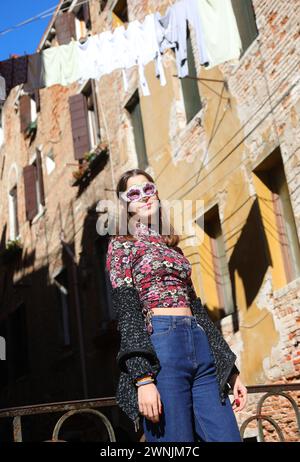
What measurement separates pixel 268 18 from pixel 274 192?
228 cm

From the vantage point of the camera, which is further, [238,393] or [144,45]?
[144,45]

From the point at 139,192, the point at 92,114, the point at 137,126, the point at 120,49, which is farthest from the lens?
the point at 92,114

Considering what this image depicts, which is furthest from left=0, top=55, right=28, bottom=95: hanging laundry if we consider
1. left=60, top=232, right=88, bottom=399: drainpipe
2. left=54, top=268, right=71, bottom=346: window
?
left=54, top=268, right=71, bottom=346: window

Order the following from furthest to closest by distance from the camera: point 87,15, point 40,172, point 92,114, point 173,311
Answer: point 40,172 → point 87,15 → point 92,114 → point 173,311

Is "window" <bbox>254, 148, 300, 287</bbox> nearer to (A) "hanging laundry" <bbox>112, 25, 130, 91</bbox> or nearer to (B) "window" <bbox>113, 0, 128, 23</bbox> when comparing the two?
(A) "hanging laundry" <bbox>112, 25, 130, 91</bbox>

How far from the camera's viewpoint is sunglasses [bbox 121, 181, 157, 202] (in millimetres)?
2639

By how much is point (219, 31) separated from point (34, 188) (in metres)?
10.6

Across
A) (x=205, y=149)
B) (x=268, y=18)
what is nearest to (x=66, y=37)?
(x=205, y=149)

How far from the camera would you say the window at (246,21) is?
8023 millimetres

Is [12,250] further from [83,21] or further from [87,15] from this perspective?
[87,15]

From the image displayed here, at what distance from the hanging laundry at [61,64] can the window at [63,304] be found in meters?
6.21

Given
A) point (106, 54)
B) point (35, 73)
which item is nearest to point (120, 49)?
point (106, 54)

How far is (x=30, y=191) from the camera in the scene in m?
16.9

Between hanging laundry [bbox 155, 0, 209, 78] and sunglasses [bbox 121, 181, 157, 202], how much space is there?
17.1ft
